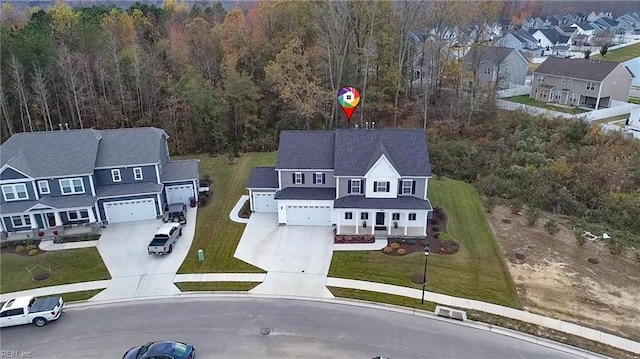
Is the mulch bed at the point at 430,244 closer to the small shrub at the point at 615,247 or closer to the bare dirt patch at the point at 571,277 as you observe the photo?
the bare dirt patch at the point at 571,277

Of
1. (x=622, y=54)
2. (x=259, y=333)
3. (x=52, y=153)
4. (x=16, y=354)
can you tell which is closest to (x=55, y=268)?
(x=16, y=354)

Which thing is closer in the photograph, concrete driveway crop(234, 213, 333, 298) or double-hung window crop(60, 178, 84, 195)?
concrete driveway crop(234, 213, 333, 298)

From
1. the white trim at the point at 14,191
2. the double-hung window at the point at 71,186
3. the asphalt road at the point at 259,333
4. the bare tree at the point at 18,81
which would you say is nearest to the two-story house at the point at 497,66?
the asphalt road at the point at 259,333

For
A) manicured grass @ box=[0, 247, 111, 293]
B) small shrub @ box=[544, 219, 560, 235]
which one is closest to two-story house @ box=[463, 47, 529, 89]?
small shrub @ box=[544, 219, 560, 235]

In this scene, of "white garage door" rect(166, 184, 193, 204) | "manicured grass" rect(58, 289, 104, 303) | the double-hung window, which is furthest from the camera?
"white garage door" rect(166, 184, 193, 204)

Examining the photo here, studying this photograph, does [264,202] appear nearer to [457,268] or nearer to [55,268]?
[55,268]

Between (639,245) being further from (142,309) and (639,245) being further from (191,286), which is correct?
(142,309)

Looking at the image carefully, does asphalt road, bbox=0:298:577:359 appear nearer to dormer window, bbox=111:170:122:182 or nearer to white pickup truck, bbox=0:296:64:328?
white pickup truck, bbox=0:296:64:328
